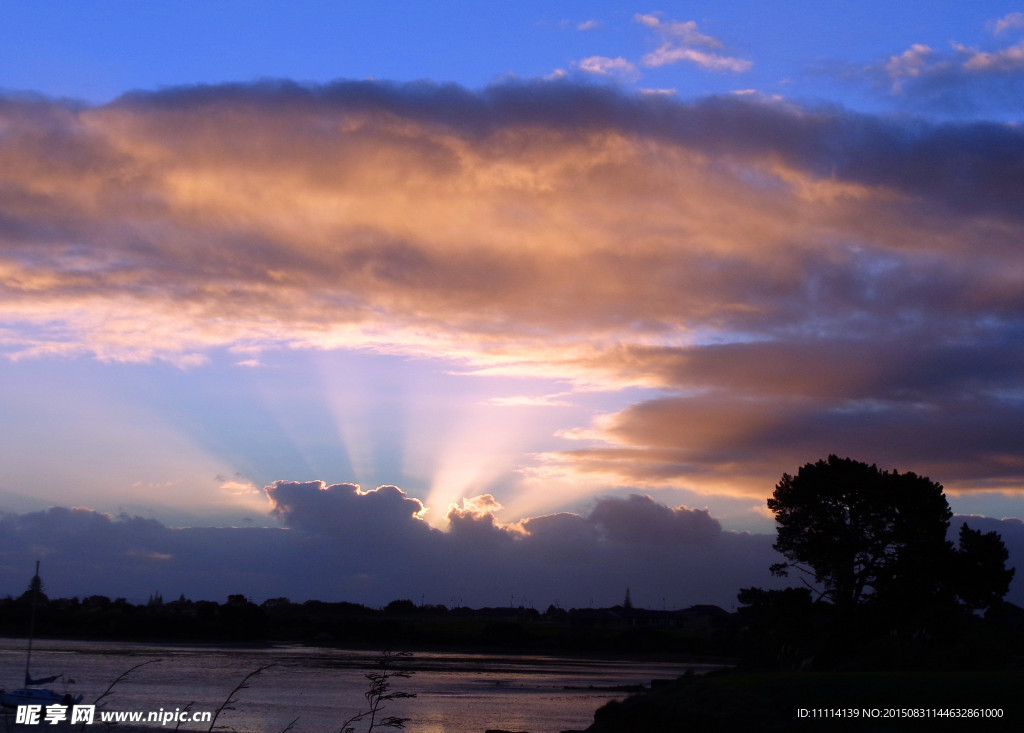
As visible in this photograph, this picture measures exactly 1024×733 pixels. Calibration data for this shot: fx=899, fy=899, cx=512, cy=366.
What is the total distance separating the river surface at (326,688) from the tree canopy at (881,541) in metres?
12.4

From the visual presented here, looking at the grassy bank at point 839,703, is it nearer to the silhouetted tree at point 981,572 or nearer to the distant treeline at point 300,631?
the silhouetted tree at point 981,572

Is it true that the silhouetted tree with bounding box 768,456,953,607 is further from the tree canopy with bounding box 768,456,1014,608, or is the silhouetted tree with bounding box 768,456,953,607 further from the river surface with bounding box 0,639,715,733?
the river surface with bounding box 0,639,715,733

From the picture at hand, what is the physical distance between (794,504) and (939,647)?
9980 millimetres

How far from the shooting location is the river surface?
35375mm

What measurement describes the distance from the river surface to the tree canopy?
1239 cm

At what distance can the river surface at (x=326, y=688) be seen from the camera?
116 feet

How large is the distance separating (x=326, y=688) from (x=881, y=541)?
96.1 feet

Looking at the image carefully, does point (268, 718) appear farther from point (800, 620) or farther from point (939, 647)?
point (939, 647)

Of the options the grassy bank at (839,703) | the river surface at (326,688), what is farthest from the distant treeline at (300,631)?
the grassy bank at (839,703)

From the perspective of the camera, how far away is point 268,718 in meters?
35.2

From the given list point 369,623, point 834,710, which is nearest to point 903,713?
point 834,710

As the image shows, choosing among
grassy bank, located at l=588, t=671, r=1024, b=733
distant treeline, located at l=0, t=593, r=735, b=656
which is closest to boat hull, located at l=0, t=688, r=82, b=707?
grassy bank, located at l=588, t=671, r=1024, b=733

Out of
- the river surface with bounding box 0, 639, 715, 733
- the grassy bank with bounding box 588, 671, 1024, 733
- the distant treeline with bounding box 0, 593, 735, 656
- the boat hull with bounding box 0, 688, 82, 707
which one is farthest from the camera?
the distant treeline with bounding box 0, 593, 735, 656

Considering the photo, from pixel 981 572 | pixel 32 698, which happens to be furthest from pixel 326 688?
pixel 981 572
